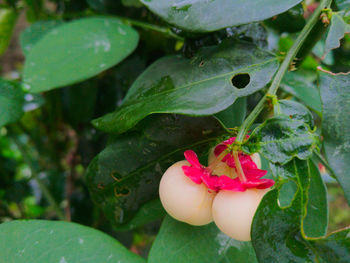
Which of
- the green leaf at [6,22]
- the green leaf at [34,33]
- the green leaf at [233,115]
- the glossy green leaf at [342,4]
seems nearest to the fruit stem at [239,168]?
the green leaf at [233,115]

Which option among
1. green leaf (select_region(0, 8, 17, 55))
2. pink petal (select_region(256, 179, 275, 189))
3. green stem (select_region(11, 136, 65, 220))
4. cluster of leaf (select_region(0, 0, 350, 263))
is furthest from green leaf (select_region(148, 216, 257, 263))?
green leaf (select_region(0, 8, 17, 55))

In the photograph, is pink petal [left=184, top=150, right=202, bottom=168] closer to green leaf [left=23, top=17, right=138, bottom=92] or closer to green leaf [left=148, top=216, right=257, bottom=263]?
green leaf [left=148, top=216, right=257, bottom=263]

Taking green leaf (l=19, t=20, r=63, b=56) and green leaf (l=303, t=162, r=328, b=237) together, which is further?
green leaf (l=19, t=20, r=63, b=56)

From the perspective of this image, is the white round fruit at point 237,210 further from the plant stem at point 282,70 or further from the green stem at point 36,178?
the green stem at point 36,178

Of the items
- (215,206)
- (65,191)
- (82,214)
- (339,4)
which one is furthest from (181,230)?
(65,191)

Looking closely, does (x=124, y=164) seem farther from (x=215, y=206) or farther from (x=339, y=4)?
(x=339, y=4)

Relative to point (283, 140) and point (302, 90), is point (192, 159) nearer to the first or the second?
point (283, 140)
